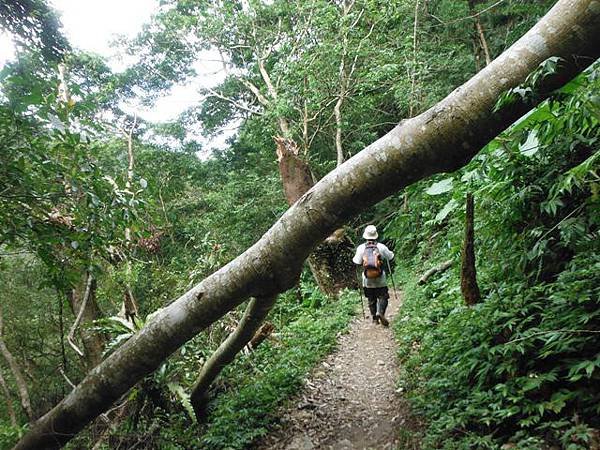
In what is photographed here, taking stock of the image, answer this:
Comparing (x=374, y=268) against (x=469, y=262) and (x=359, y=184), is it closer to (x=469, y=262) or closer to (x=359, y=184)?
(x=469, y=262)

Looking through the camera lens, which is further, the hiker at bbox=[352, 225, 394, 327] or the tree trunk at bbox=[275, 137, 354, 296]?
the tree trunk at bbox=[275, 137, 354, 296]

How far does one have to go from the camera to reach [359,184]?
7.97 feet

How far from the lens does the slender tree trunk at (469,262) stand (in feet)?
13.5

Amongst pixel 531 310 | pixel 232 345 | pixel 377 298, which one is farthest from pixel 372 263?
pixel 531 310

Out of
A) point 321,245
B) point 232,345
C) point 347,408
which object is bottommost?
point 347,408

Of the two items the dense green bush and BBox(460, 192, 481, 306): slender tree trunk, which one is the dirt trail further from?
BBox(460, 192, 481, 306): slender tree trunk

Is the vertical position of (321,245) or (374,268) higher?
(321,245)

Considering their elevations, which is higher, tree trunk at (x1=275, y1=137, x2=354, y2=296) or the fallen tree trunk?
tree trunk at (x1=275, y1=137, x2=354, y2=296)

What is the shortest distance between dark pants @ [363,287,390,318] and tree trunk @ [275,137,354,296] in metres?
3.29

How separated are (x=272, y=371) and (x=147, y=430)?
1.86 metres

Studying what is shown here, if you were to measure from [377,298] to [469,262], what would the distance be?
385cm

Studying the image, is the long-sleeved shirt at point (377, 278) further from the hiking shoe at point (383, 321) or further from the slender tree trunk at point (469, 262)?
the slender tree trunk at point (469, 262)

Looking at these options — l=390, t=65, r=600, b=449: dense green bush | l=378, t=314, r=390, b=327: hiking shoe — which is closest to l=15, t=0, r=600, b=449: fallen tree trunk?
l=390, t=65, r=600, b=449: dense green bush

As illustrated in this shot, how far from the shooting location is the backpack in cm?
721
